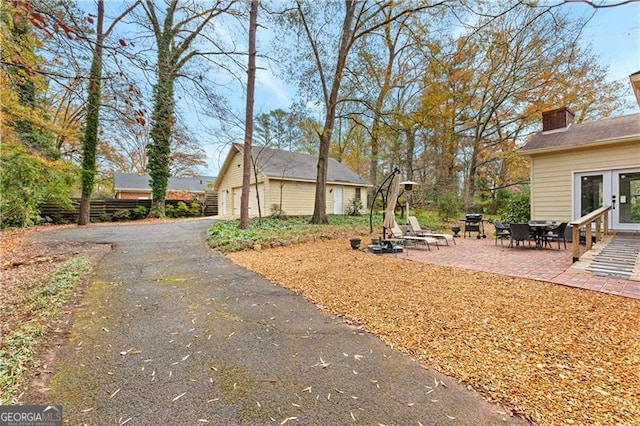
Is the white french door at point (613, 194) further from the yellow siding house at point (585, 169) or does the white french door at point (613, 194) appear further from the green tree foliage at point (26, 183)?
the green tree foliage at point (26, 183)

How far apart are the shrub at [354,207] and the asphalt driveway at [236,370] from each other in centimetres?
1498

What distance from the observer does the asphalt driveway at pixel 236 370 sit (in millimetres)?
1977

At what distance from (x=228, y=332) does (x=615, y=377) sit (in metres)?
3.56

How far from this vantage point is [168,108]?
3.95 meters

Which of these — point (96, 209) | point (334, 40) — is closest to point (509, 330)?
point (334, 40)

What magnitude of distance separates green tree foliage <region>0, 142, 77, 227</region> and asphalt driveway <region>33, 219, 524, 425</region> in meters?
9.90

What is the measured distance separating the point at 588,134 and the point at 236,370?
447 inches

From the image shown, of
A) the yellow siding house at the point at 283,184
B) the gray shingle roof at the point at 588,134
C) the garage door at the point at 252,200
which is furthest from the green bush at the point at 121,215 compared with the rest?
the gray shingle roof at the point at 588,134

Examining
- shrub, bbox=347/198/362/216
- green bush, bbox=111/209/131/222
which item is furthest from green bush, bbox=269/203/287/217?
green bush, bbox=111/209/131/222

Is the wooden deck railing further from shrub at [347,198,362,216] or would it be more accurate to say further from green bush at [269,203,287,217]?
shrub at [347,198,362,216]

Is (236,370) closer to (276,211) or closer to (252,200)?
(276,211)

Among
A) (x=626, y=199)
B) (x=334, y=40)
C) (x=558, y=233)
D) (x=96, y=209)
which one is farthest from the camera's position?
(x=96, y=209)

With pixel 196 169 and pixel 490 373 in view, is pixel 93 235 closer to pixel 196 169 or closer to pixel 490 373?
pixel 490 373

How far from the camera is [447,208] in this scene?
54.5ft
